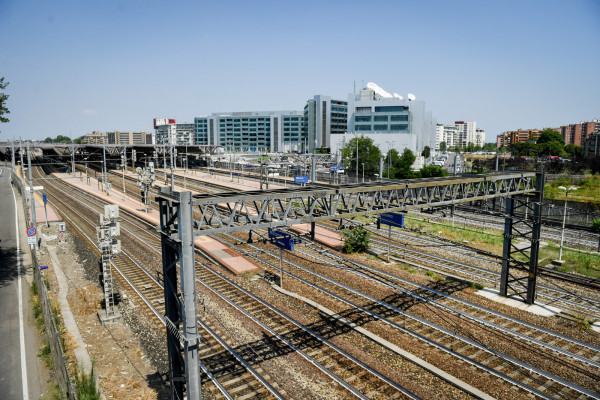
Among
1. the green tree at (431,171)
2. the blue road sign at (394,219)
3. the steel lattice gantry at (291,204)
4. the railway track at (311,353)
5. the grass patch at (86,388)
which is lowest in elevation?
the railway track at (311,353)

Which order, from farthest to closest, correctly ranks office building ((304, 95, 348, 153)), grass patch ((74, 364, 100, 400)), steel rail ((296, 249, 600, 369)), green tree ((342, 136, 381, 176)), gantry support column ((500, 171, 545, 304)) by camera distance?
office building ((304, 95, 348, 153)) < green tree ((342, 136, 381, 176)) < gantry support column ((500, 171, 545, 304)) < steel rail ((296, 249, 600, 369)) < grass patch ((74, 364, 100, 400))

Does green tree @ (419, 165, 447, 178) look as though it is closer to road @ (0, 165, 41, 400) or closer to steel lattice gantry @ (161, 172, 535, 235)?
steel lattice gantry @ (161, 172, 535, 235)

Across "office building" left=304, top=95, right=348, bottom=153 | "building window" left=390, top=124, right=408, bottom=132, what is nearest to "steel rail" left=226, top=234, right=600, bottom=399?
"building window" left=390, top=124, right=408, bottom=132

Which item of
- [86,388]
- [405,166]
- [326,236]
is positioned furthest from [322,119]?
[86,388]

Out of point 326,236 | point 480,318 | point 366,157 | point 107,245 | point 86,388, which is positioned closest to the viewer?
point 86,388

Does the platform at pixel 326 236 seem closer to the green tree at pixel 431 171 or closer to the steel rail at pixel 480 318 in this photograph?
the steel rail at pixel 480 318

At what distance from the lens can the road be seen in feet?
40.7

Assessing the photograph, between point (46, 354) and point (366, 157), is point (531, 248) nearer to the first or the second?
point (46, 354)

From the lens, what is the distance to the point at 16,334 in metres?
15.7

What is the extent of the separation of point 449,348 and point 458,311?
3.62 m

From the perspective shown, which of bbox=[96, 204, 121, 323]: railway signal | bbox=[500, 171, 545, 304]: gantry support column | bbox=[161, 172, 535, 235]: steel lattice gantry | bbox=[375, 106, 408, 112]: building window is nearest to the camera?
bbox=[161, 172, 535, 235]: steel lattice gantry

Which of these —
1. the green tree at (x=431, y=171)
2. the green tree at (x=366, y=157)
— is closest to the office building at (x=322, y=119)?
the green tree at (x=366, y=157)

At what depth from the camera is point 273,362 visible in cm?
1370

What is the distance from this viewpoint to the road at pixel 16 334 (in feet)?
40.7
